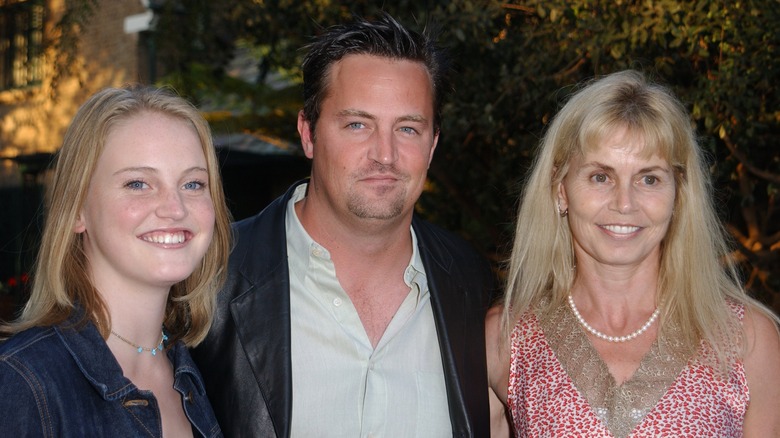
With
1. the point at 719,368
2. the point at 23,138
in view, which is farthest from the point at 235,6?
the point at 23,138

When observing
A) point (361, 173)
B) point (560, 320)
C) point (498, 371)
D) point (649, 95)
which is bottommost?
point (498, 371)

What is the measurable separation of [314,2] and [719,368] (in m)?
4.29

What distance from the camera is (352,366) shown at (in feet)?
10.0

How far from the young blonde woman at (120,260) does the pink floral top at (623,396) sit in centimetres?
118

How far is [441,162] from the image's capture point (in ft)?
22.8

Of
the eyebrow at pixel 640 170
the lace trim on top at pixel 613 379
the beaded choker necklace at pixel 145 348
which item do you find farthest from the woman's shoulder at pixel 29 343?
the eyebrow at pixel 640 170

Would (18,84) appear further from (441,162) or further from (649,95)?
(649,95)

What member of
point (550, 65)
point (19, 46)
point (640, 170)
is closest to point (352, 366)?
point (640, 170)

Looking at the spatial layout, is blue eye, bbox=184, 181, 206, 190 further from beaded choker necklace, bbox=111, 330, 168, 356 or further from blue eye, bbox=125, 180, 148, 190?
beaded choker necklace, bbox=111, 330, 168, 356

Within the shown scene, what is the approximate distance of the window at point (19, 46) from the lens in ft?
40.4

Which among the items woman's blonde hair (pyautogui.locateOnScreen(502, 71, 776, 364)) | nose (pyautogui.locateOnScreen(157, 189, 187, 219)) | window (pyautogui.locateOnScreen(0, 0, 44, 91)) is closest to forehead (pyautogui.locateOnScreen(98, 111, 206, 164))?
nose (pyautogui.locateOnScreen(157, 189, 187, 219))

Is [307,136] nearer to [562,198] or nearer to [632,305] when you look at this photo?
[562,198]

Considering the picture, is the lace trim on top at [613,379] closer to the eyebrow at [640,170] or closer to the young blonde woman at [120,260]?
the eyebrow at [640,170]

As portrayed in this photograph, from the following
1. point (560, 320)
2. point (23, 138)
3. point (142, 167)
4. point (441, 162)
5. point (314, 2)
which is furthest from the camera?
point (23, 138)
